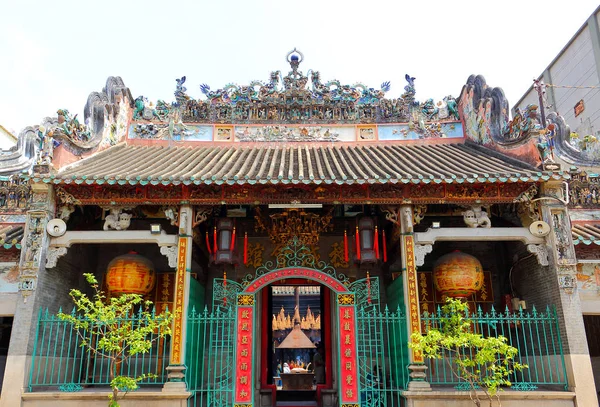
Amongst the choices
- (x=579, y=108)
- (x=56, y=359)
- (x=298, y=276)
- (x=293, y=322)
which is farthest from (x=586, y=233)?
(x=293, y=322)

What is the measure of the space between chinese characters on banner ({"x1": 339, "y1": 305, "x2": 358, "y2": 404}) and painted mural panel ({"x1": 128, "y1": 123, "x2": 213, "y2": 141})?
18.9 ft

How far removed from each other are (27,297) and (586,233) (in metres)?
9.62

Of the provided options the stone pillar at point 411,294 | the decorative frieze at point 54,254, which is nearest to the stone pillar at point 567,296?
the stone pillar at point 411,294

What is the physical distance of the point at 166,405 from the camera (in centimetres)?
699

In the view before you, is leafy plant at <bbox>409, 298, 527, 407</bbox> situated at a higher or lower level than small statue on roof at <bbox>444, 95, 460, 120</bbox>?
lower

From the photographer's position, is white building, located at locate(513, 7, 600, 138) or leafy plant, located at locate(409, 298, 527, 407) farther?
white building, located at locate(513, 7, 600, 138)

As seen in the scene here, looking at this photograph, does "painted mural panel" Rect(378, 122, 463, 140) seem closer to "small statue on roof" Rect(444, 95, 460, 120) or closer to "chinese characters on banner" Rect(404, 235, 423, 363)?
"small statue on roof" Rect(444, 95, 460, 120)

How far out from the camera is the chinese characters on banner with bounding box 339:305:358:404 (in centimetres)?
724

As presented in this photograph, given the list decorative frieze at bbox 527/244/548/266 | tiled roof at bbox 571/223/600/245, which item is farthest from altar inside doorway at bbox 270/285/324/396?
decorative frieze at bbox 527/244/548/266

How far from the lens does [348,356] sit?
7.42 metres

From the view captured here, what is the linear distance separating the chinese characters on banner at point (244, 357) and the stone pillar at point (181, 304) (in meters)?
0.85

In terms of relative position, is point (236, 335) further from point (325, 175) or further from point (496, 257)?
point (496, 257)

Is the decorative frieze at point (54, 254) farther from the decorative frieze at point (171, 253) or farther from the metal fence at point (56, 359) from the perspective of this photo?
the decorative frieze at point (171, 253)

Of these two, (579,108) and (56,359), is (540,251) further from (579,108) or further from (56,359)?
(579,108)
